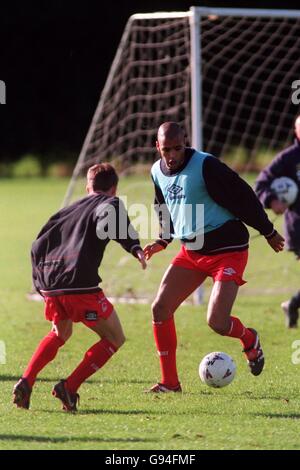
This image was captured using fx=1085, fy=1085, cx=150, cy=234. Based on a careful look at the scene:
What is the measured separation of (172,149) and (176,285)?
0.88 metres

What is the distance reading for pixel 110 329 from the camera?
6250 mm

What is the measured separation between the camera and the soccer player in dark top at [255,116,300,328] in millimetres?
9180

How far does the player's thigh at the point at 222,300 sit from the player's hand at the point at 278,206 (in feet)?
7.00

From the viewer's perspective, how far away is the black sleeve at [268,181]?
8.97 m

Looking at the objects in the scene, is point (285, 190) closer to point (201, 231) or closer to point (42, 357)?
point (201, 231)

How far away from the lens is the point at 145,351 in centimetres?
848

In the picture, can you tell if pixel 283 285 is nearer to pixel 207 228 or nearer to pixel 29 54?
pixel 207 228

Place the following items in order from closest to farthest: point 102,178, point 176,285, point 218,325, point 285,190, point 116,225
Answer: point 116,225 → point 102,178 → point 218,325 → point 176,285 → point 285,190

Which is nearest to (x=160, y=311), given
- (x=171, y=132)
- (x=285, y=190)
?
(x=171, y=132)

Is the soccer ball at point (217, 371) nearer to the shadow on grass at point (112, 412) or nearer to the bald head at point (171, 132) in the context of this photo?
the shadow on grass at point (112, 412)

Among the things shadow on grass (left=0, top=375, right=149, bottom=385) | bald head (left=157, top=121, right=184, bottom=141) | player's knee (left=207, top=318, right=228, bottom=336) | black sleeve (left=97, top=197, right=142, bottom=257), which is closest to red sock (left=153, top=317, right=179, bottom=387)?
player's knee (left=207, top=318, right=228, bottom=336)

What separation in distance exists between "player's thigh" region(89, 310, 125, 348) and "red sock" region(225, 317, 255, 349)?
0.85 meters

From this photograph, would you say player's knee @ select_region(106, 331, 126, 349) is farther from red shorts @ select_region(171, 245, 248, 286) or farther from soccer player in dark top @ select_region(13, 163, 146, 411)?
red shorts @ select_region(171, 245, 248, 286)
